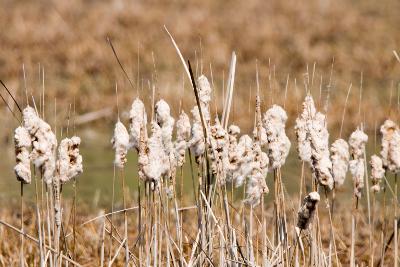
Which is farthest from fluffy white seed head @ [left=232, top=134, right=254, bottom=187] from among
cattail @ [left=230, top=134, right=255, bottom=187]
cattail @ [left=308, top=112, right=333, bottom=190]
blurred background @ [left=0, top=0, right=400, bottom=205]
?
blurred background @ [left=0, top=0, right=400, bottom=205]

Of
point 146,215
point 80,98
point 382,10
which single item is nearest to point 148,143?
point 146,215

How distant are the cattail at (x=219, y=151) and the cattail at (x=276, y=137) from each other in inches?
4.9

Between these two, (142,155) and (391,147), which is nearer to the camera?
(142,155)

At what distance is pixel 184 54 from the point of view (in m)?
9.18

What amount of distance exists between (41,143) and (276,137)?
24.0 inches

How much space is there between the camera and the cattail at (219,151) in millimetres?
2148

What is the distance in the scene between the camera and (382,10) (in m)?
12.0

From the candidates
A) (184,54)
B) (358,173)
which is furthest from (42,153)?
(184,54)

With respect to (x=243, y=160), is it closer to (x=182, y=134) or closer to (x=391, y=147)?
(x=182, y=134)

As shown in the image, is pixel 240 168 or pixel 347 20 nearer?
pixel 240 168

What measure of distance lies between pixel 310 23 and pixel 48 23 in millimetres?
3465

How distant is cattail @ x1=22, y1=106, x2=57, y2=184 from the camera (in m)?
1.96

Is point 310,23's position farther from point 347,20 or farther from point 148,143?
point 148,143

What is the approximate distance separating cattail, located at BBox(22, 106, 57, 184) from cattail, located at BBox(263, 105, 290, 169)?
0.56m
